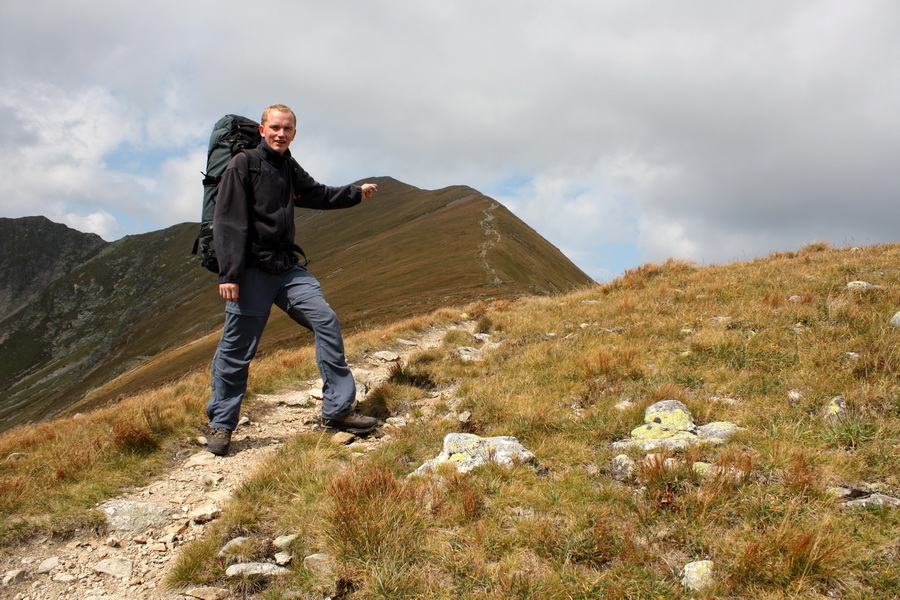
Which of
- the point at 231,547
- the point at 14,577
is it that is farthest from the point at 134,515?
the point at 231,547

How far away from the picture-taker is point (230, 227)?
4.97 meters

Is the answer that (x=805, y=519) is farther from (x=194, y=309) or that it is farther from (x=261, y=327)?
(x=194, y=309)

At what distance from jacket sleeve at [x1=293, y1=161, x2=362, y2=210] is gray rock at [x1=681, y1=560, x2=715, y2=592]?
489 centimetres

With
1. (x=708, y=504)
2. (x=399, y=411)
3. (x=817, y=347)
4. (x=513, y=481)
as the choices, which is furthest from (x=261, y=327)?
(x=817, y=347)

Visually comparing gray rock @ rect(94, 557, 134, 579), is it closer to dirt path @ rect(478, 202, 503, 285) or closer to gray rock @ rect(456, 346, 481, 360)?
gray rock @ rect(456, 346, 481, 360)

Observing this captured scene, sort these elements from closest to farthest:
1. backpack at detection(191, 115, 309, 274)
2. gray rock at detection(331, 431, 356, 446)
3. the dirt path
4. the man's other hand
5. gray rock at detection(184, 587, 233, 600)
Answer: gray rock at detection(184, 587, 233, 600) < the man's other hand < gray rock at detection(331, 431, 356, 446) < backpack at detection(191, 115, 309, 274) < the dirt path

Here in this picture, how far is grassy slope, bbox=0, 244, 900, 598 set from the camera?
2.57 meters

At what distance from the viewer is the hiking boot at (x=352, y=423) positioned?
5.36 meters

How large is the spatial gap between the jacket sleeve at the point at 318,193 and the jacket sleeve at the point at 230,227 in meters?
0.85

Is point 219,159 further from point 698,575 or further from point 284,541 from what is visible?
point 698,575

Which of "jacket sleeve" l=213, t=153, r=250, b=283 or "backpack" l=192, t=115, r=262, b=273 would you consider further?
"backpack" l=192, t=115, r=262, b=273

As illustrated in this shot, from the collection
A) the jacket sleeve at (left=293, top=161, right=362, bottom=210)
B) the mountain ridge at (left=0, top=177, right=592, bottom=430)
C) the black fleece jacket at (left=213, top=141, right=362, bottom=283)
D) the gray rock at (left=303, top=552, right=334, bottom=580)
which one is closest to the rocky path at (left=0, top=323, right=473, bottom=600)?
the gray rock at (left=303, top=552, right=334, bottom=580)

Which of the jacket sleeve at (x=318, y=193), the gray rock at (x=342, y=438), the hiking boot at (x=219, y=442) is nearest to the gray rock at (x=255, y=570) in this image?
the gray rock at (x=342, y=438)

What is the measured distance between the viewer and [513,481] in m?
3.61
